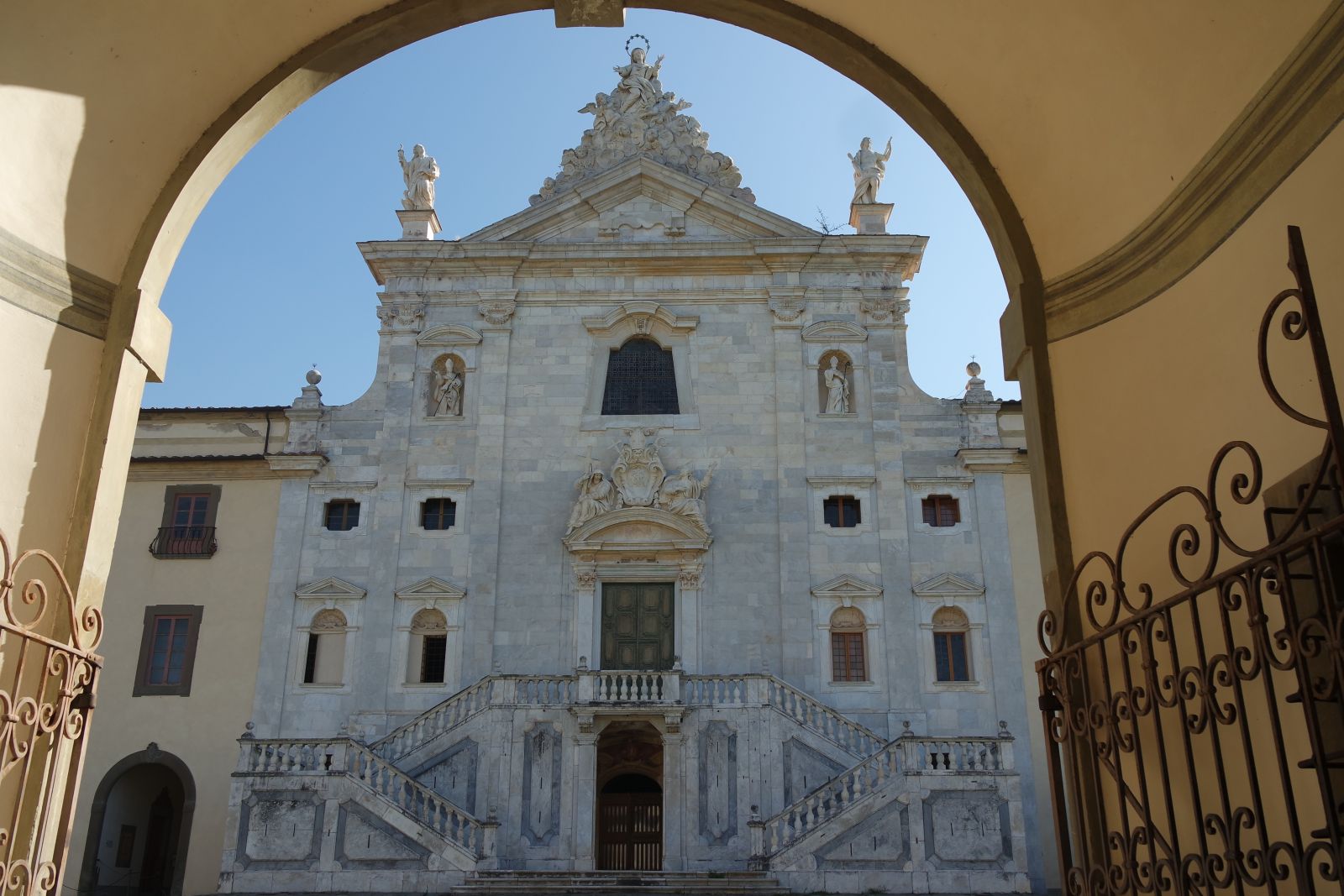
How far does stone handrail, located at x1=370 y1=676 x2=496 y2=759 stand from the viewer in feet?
76.2

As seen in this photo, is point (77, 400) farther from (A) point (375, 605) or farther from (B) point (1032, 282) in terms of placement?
(A) point (375, 605)

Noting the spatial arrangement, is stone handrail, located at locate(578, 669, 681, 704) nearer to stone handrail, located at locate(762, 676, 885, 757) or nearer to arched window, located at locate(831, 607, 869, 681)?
stone handrail, located at locate(762, 676, 885, 757)

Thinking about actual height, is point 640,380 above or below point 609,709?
above

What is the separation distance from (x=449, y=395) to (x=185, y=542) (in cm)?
662

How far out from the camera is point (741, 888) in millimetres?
20031

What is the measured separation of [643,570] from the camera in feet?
84.4

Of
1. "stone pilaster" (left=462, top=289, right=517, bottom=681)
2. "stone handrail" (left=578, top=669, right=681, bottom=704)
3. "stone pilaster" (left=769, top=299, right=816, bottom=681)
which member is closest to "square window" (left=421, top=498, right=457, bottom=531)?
"stone pilaster" (left=462, top=289, right=517, bottom=681)

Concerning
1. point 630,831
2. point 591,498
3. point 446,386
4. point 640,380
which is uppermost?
point 640,380

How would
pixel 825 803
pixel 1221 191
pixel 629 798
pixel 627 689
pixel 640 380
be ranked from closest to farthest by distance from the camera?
pixel 1221 191, pixel 825 803, pixel 627 689, pixel 629 798, pixel 640 380

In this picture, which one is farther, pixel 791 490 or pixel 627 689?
pixel 791 490

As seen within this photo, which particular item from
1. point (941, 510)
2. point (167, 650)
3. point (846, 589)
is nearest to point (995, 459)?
point (941, 510)

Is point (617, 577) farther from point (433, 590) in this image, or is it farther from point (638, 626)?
point (433, 590)

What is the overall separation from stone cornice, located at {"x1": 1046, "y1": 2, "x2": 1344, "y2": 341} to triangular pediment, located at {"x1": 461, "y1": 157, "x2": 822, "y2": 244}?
76.0 ft

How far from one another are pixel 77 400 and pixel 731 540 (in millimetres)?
20707
